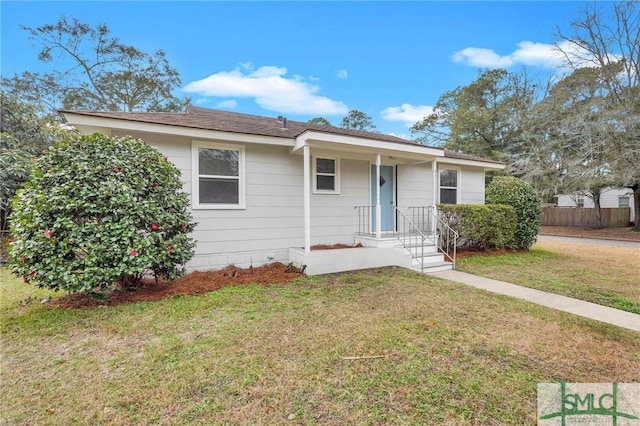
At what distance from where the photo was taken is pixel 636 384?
7.96ft

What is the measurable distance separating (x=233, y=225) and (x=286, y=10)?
6.66 meters

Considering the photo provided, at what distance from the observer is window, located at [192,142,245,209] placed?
624 centimetres

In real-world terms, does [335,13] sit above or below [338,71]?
below

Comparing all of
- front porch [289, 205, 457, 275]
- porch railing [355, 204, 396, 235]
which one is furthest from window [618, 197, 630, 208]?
porch railing [355, 204, 396, 235]

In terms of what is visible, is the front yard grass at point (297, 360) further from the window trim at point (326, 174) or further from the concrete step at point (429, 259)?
the window trim at point (326, 174)

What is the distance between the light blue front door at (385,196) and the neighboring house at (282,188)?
3 centimetres

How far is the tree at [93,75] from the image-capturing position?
1747 centimetres

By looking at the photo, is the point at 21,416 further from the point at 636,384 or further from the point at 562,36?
the point at 562,36

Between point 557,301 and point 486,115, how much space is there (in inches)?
878

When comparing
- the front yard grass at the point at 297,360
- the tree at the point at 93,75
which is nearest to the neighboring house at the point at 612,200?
the front yard grass at the point at 297,360

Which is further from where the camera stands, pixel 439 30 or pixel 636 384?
pixel 439 30

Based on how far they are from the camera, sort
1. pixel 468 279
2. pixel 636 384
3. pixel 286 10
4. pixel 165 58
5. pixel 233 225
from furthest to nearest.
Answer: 1. pixel 165 58
2. pixel 286 10
3. pixel 233 225
4. pixel 468 279
5. pixel 636 384

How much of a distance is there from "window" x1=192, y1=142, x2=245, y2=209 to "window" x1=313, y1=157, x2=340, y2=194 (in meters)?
1.89

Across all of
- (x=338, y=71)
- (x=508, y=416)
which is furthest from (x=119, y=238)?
(x=338, y=71)
